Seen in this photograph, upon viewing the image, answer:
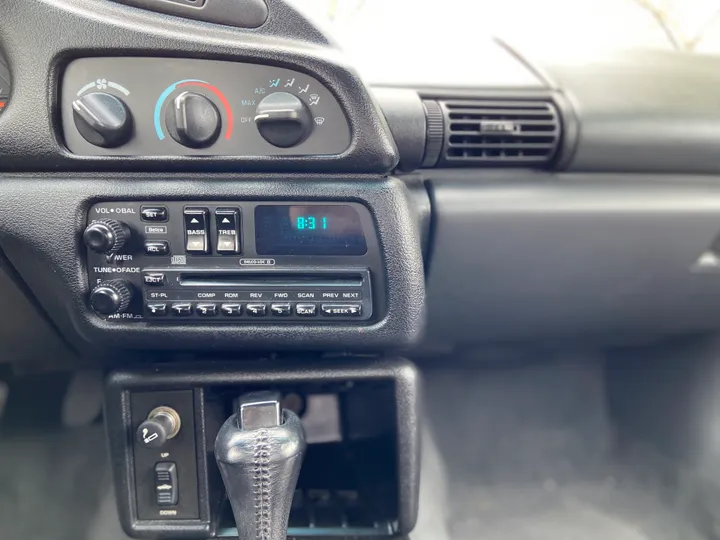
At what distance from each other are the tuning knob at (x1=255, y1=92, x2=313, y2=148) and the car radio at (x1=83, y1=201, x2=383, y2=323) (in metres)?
0.09

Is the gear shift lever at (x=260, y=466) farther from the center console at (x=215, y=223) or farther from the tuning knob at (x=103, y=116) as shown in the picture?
the tuning knob at (x=103, y=116)

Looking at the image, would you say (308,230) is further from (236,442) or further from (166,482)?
(166,482)

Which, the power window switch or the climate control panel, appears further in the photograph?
the power window switch

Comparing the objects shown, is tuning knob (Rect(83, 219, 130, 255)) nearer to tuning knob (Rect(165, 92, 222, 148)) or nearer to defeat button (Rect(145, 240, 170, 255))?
defeat button (Rect(145, 240, 170, 255))

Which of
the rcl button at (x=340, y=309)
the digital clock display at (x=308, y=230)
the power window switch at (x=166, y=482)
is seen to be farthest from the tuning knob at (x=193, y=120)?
the power window switch at (x=166, y=482)

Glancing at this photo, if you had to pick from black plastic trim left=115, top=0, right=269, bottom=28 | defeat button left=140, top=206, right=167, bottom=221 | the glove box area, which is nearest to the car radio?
defeat button left=140, top=206, right=167, bottom=221

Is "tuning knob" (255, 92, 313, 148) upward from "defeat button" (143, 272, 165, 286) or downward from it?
upward

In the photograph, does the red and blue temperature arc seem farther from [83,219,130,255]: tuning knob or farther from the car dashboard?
[83,219,130,255]: tuning knob

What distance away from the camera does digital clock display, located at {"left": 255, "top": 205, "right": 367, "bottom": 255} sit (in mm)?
739

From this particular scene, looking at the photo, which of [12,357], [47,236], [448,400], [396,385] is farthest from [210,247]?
[448,400]

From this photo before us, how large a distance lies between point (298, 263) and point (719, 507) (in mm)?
1066

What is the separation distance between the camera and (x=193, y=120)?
0.69 m

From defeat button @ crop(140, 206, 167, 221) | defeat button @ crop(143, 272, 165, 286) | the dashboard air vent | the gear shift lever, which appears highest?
the dashboard air vent

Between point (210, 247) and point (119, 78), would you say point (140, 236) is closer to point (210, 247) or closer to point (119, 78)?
point (210, 247)
